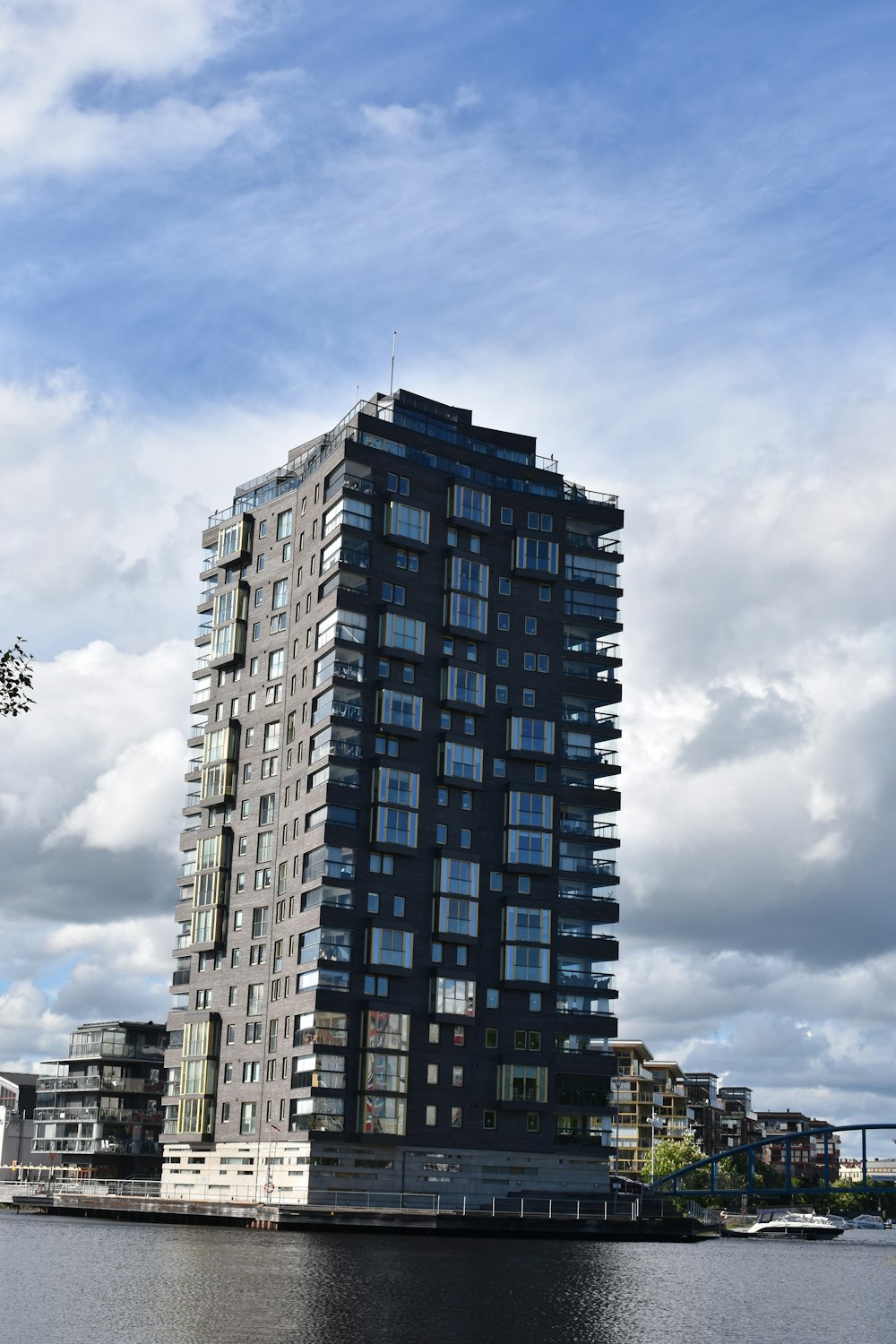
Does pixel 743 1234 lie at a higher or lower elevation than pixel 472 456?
lower

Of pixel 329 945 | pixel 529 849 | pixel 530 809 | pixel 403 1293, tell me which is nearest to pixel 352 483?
pixel 530 809

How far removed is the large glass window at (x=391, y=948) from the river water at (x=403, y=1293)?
94.7ft

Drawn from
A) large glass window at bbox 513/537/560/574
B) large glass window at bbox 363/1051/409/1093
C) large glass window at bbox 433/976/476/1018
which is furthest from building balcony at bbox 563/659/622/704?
large glass window at bbox 363/1051/409/1093

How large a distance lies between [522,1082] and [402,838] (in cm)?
2630

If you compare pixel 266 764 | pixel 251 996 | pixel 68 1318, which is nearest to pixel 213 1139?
A: pixel 251 996

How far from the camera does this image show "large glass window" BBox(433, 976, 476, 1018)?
490 feet

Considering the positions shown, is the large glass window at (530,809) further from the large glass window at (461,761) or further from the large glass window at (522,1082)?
the large glass window at (522,1082)

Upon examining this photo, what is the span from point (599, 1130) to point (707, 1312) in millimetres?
81783

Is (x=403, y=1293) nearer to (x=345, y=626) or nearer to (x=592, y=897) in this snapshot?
(x=345, y=626)

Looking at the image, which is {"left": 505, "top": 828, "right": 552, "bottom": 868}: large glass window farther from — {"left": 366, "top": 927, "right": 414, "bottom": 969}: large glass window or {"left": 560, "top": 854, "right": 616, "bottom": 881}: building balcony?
{"left": 366, "top": 927, "right": 414, "bottom": 969}: large glass window

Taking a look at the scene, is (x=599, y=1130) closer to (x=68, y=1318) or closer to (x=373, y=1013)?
(x=373, y=1013)

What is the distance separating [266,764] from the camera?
539 feet

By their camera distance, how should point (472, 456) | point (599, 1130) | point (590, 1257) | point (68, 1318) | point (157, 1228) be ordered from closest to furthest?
point (68, 1318) → point (590, 1257) → point (157, 1228) → point (599, 1130) → point (472, 456)

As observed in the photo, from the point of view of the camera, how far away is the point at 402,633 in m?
156
